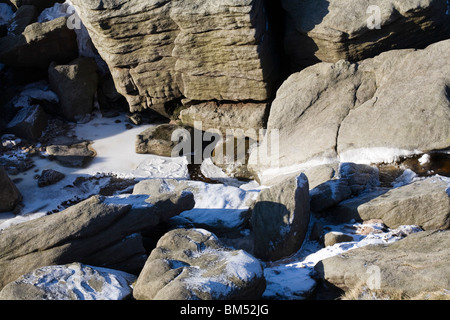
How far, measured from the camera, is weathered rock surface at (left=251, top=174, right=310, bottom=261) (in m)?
6.19

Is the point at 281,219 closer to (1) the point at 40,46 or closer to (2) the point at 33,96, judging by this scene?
(2) the point at 33,96

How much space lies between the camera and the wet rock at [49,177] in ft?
30.0

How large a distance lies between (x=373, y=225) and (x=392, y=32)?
4.66 metres

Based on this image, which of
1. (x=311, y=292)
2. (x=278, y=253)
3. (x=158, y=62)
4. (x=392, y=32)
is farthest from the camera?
(x=158, y=62)

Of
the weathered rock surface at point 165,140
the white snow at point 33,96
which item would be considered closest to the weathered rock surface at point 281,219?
the weathered rock surface at point 165,140

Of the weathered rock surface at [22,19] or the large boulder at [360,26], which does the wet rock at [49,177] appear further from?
the large boulder at [360,26]

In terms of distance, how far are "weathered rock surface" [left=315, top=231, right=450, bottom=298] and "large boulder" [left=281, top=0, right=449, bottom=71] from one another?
4.92 meters

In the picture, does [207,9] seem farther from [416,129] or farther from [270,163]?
[416,129]

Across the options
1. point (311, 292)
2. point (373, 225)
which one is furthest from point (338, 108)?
point (311, 292)

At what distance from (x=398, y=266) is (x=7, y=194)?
6510 millimetres

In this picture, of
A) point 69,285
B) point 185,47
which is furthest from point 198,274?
point 185,47

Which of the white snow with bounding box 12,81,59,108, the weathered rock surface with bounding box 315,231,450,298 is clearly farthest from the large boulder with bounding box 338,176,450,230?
the white snow with bounding box 12,81,59,108

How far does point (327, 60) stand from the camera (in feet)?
32.5

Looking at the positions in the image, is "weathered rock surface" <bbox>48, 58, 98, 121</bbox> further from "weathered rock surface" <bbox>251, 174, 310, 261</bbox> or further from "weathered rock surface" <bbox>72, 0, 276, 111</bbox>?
"weathered rock surface" <bbox>251, 174, 310, 261</bbox>
